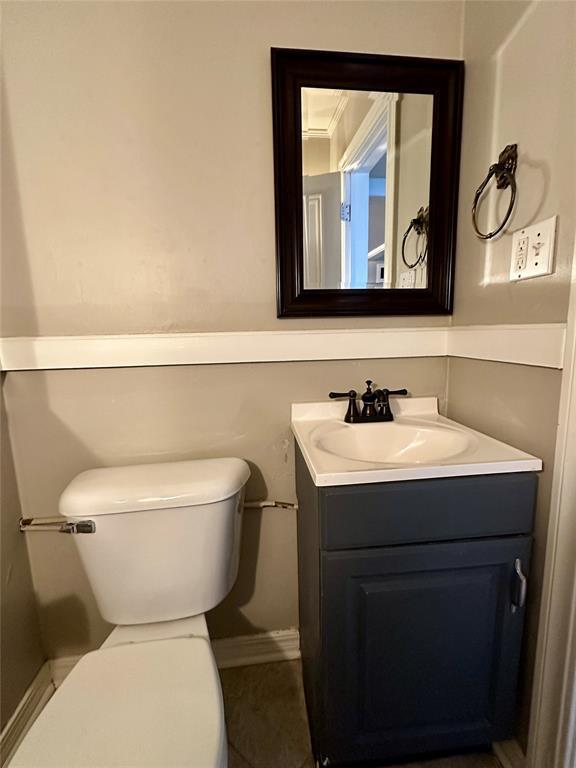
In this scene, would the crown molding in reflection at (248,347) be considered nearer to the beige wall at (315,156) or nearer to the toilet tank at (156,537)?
the toilet tank at (156,537)

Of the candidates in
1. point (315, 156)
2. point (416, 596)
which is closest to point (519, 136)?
point (315, 156)

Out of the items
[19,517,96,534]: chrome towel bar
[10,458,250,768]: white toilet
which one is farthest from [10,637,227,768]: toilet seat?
[19,517,96,534]: chrome towel bar

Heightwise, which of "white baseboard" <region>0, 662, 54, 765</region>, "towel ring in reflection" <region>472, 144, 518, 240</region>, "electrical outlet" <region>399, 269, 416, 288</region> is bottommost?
"white baseboard" <region>0, 662, 54, 765</region>

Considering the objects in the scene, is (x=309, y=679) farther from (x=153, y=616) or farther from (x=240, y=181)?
(x=240, y=181)

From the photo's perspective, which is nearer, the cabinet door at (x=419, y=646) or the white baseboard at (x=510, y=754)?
the cabinet door at (x=419, y=646)

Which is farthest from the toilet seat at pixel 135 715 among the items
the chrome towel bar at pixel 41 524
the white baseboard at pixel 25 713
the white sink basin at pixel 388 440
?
the white sink basin at pixel 388 440

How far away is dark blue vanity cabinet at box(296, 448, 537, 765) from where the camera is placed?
0.76m

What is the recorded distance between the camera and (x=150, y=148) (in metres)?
0.99

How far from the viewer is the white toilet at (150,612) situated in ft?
2.15

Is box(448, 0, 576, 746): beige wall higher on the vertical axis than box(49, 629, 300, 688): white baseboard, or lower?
higher

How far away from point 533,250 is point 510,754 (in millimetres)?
1242

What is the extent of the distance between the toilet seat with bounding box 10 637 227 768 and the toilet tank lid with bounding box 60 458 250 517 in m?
0.32

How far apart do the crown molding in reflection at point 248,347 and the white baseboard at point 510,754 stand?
0.97m

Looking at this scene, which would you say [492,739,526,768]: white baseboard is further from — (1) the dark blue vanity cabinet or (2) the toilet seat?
(2) the toilet seat
